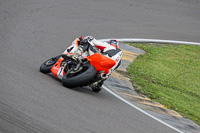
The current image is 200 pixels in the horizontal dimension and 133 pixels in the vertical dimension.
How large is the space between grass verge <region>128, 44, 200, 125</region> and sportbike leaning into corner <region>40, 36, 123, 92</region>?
6.22 ft

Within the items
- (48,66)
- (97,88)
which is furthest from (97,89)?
(48,66)

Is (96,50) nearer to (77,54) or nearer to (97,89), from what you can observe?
(77,54)

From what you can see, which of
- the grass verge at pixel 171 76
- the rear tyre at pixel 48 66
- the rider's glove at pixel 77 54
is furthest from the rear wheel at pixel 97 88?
the grass verge at pixel 171 76

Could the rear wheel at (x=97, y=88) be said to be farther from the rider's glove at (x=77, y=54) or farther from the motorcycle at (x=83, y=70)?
the rider's glove at (x=77, y=54)

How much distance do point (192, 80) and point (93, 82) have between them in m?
4.51

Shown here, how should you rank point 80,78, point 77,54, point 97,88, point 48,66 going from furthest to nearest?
point 48,66, point 97,88, point 77,54, point 80,78

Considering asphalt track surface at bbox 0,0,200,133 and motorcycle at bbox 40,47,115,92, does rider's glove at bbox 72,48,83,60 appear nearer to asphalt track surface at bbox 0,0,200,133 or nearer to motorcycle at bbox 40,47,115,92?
motorcycle at bbox 40,47,115,92

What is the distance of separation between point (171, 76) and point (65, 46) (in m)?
3.51

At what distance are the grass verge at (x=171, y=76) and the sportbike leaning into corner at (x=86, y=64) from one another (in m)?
1.90

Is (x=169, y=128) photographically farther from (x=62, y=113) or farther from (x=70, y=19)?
(x=70, y=19)

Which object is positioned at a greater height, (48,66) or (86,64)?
(86,64)

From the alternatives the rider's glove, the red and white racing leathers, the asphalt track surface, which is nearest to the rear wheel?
the asphalt track surface

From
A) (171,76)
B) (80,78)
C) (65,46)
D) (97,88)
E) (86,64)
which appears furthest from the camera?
(65,46)

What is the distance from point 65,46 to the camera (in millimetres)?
11016
